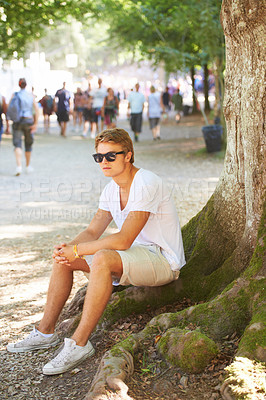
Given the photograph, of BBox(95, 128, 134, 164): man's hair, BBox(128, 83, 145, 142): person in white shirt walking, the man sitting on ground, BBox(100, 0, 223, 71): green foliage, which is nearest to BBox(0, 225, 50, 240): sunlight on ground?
the man sitting on ground

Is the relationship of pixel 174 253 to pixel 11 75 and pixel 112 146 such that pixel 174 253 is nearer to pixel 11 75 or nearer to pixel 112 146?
pixel 112 146

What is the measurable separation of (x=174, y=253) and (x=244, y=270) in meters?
0.54

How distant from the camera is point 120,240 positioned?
12.5ft

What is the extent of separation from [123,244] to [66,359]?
88cm

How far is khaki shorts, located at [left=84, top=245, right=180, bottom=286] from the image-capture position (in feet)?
12.5

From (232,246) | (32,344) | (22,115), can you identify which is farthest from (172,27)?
(32,344)

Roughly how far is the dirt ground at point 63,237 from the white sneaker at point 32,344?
5 cm

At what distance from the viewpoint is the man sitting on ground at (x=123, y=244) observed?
382cm

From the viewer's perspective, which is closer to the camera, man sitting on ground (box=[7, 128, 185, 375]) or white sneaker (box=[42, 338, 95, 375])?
white sneaker (box=[42, 338, 95, 375])

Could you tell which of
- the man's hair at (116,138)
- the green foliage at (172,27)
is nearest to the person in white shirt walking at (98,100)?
the green foliage at (172,27)

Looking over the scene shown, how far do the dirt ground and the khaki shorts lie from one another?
1.12 feet

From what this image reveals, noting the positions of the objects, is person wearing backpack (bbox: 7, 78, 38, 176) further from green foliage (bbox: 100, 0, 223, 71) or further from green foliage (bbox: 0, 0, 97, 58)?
green foliage (bbox: 100, 0, 223, 71)

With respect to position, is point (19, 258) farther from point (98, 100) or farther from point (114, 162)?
point (98, 100)

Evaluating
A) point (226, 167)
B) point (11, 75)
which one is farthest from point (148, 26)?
point (226, 167)
